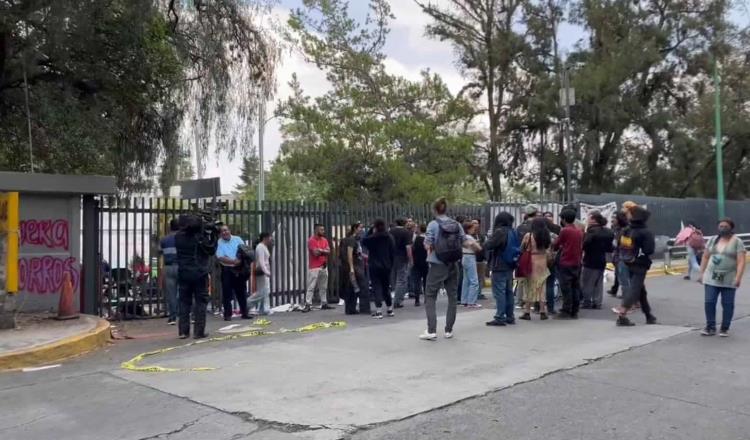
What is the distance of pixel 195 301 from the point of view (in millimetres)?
9367

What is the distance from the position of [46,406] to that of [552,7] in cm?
3128

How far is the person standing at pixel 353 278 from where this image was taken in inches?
459

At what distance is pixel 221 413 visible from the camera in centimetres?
562

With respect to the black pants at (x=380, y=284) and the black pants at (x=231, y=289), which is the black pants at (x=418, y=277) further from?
the black pants at (x=231, y=289)

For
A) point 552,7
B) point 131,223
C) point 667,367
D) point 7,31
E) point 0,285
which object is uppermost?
point 552,7

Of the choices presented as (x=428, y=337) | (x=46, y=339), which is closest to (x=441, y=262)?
(x=428, y=337)

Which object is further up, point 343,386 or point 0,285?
point 0,285

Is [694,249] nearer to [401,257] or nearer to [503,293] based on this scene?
[401,257]

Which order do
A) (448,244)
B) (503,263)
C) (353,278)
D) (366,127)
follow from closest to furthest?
(448,244)
(503,263)
(353,278)
(366,127)

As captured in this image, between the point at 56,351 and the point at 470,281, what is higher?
the point at 470,281

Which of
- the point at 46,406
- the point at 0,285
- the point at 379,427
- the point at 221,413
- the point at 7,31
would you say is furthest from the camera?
the point at 7,31

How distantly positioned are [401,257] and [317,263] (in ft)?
5.08

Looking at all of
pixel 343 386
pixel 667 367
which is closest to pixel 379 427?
pixel 343 386

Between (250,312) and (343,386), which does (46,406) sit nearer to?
(343,386)
